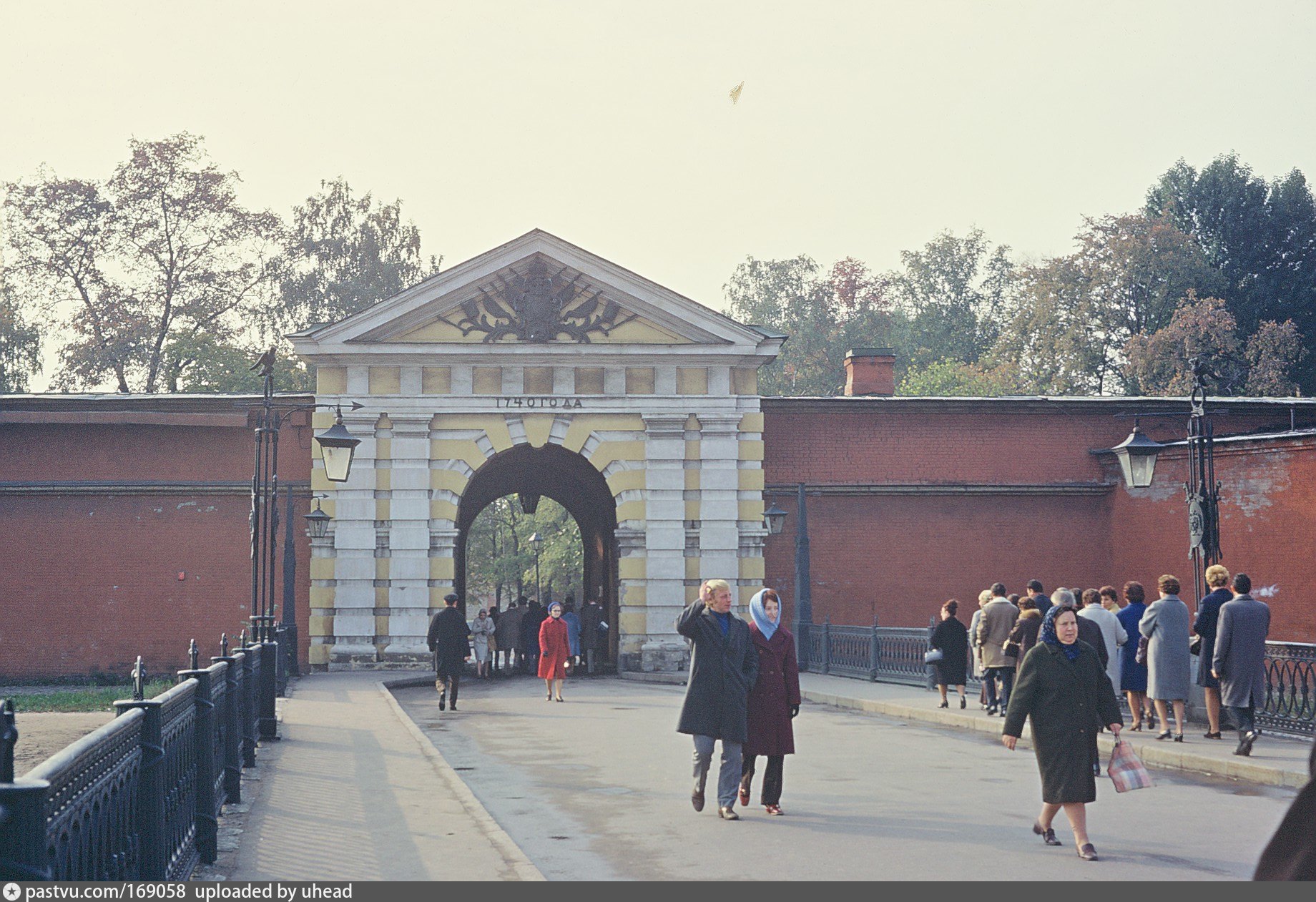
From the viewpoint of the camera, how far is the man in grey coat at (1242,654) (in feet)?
47.9

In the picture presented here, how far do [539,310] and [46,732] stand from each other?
14.1m

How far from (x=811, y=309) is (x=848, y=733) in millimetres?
59953

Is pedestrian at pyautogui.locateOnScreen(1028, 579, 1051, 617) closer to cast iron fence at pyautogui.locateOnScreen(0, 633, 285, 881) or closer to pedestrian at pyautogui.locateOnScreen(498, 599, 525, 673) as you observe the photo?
cast iron fence at pyautogui.locateOnScreen(0, 633, 285, 881)

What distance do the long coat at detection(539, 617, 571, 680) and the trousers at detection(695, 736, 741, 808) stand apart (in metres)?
12.2

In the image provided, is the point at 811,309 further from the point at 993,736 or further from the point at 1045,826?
the point at 1045,826

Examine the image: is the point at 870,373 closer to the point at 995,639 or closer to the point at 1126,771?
the point at 995,639

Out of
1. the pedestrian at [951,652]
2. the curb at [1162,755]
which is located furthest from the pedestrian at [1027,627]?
the pedestrian at [951,652]

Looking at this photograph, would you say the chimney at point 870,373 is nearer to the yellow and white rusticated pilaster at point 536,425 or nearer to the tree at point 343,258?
the yellow and white rusticated pilaster at point 536,425

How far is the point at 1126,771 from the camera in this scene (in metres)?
9.77

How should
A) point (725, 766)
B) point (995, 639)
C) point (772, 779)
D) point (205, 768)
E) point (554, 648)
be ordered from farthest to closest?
1. point (554, 648)
2. point (995, 639)
3. point (772, 779)
4. point (725, 766)
5. point (205, 768)

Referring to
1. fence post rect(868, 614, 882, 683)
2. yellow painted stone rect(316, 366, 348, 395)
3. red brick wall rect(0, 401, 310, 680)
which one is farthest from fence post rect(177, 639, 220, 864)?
red brick wall rect(0, 401, 310, 680)

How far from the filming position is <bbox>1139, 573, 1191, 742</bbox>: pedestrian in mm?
16000

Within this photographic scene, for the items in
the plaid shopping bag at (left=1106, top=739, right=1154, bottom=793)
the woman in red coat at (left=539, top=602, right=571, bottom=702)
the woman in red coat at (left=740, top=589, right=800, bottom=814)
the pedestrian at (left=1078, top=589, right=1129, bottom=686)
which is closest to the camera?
the plaid shopping bag at (left=1106, top=739, right=1154, bottom=793)

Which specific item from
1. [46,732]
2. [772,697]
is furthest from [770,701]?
[46,732]
